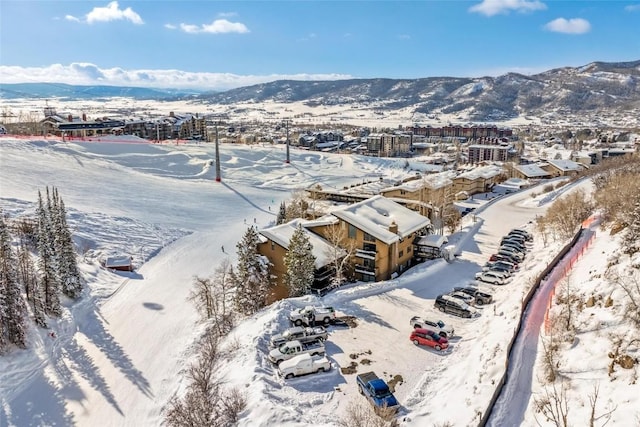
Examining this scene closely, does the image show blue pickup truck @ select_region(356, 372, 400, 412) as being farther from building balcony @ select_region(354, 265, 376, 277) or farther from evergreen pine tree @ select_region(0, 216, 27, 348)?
evergreen pine tree @ select_region(0, 216, 27, 348)

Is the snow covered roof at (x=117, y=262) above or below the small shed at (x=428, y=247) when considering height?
below

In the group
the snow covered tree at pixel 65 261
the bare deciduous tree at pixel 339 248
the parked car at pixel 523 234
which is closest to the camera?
the bare deciduous tree at pixel 339 248

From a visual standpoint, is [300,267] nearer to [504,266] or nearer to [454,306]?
[454,306]

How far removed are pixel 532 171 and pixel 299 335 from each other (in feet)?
222

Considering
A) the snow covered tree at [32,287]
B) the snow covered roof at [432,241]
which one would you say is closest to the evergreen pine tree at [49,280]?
the snow covered tree at [32,287]

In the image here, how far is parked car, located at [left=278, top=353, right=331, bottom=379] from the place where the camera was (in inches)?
613

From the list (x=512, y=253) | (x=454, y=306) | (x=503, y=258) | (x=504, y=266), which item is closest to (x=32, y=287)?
(x=454, y=306)

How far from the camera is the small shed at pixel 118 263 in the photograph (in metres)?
34.0

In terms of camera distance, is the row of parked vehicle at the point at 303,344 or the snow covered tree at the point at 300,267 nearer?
the row of parked vehicle at the point at 303,344

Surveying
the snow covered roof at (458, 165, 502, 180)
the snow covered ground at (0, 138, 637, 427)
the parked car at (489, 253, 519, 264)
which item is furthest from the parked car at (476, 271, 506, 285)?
the snow covered roof at (458, 165, 502, 180)

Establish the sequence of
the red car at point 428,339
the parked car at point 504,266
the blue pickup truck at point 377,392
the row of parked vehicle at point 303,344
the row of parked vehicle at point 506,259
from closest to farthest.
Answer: the blue pickup truck at point 377,392 < the row of parked vehicle at point 303,344 < the red car at point 428,339 < the row of parked vehicle at point 506,259 < the parked car at point 504,266

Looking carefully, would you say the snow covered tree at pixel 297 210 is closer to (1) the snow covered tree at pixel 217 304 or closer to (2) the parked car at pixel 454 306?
(1) the snow covered tree at pixel 217 304

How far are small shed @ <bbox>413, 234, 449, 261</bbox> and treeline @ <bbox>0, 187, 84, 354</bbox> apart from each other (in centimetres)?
2363

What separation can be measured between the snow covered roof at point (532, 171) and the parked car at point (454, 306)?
58.4m
